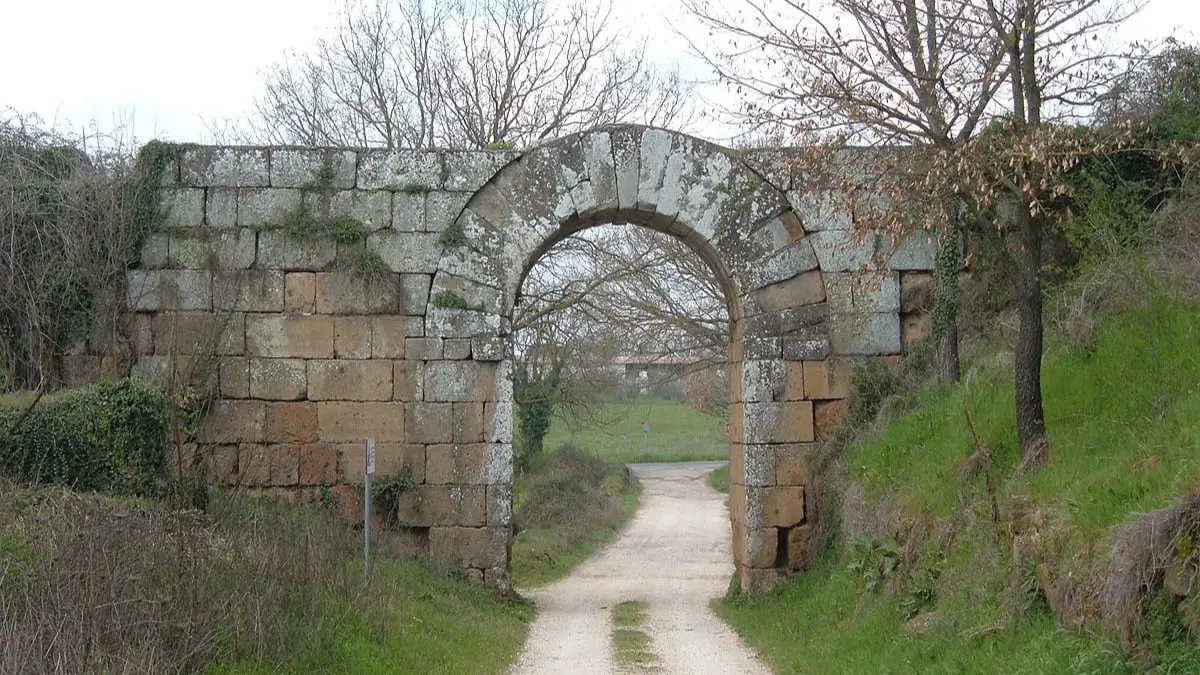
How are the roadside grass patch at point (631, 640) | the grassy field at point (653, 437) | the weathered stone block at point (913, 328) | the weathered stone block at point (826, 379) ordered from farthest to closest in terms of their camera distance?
the grassy field at point (653, 437)
the weathered stone block at point (913, 328)
the weathered stone block at point (826, 379)
the roadside grass patch at point (631, 640)

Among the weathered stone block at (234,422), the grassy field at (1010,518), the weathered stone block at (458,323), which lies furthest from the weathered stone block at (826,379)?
the weathered stone block at (234,422)

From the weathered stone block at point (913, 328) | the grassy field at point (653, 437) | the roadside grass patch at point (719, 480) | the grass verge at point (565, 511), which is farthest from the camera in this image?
the grassy field at point (653, 437)

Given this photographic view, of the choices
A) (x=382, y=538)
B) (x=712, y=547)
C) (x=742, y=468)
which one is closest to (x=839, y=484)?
(x=742, y=468)

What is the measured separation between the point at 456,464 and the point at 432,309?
154 cm

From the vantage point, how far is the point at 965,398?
9.91 m

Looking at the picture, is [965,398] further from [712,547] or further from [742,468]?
[712,547]

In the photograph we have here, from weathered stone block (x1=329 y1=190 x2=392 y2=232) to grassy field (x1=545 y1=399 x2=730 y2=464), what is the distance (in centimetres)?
2518

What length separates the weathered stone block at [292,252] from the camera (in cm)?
1201

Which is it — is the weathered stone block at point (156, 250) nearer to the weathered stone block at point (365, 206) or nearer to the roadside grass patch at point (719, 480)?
the weathered stone block at point (365, 206)

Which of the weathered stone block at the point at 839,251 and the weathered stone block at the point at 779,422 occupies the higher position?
the weathered stone block at the point at 839,251

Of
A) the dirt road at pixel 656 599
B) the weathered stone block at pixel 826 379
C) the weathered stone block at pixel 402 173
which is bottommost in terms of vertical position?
the dirt road at pixel 656 599

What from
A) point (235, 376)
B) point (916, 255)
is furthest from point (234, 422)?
point (916, 255)

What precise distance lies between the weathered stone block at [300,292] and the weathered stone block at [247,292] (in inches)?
2.6

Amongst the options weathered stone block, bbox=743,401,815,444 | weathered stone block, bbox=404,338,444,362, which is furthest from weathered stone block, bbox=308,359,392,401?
weathered stone block, bbox=743,401,815,444
